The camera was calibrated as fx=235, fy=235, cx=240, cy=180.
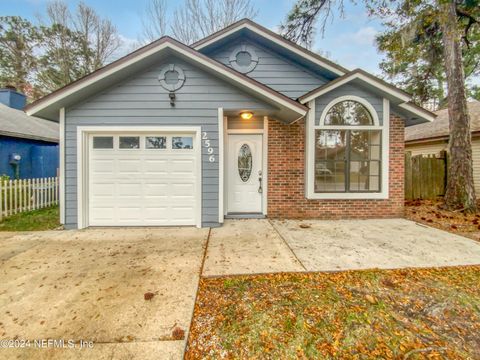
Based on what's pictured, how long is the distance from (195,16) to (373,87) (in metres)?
12.6

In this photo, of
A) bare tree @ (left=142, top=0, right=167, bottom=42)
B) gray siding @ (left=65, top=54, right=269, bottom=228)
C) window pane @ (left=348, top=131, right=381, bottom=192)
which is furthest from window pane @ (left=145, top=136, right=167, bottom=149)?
bare tree @ (left=142, top=0, right=167, bottom=42)

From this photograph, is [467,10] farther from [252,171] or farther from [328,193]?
[252,171]

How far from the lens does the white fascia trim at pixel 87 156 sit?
5.48 metres

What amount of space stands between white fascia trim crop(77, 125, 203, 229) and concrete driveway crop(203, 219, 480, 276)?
119 centimetres

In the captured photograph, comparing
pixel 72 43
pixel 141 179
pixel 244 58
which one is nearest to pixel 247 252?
pixel 141 179

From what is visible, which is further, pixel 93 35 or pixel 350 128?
pixel 93 35

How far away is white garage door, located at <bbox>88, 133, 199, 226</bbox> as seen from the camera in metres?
5.64

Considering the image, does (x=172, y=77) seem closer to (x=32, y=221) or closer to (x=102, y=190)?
(x=102, y=190)

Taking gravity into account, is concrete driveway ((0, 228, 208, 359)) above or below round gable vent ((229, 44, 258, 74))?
below

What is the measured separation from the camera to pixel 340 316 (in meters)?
2.44

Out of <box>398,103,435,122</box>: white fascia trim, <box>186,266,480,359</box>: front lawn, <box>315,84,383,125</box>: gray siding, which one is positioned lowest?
<box>186,266,480,359</box>: front lawn

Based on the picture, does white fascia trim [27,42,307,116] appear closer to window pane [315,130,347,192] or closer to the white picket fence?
window pane [315,130,347,192]

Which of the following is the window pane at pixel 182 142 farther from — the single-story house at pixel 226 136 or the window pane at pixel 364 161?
the window pane at pixel 364 161

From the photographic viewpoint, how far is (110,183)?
5656 mm
